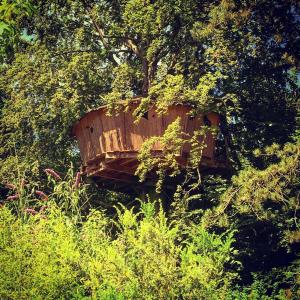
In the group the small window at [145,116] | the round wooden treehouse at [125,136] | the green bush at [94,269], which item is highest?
the small window at [145,116]

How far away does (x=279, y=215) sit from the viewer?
11492 millimetres

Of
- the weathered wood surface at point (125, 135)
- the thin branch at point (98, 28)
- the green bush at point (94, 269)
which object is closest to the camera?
the green bush at point (94, 269)

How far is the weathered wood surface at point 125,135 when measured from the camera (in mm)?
11578

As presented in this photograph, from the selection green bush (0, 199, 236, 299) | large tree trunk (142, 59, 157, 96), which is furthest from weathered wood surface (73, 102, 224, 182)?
green bush (0, 199, 236, 299)

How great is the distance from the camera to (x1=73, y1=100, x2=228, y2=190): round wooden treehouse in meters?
11.6

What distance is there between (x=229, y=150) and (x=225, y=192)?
1758 millimetres

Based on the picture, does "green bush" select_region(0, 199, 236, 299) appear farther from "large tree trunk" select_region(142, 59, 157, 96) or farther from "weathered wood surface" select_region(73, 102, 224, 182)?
"large tree trunk" select_region(142, 59, 157, 96)

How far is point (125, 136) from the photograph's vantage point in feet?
38.3

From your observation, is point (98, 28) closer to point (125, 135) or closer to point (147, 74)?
point (147, 74)

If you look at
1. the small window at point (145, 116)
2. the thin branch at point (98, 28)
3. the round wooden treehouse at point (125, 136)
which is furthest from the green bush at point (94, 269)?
the thin branch at point (98, 28)

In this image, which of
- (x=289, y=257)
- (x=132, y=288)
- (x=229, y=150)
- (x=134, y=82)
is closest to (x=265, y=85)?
(x=229, y=150)

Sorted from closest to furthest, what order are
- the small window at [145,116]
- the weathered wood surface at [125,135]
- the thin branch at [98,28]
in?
the weathered wood surface at [125,135], the small window at [145,116], the thin branch at [98,28]

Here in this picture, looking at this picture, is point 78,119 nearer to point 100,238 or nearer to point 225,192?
point 225,192

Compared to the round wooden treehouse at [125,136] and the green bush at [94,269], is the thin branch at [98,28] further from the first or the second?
the green bush at [94,269]
